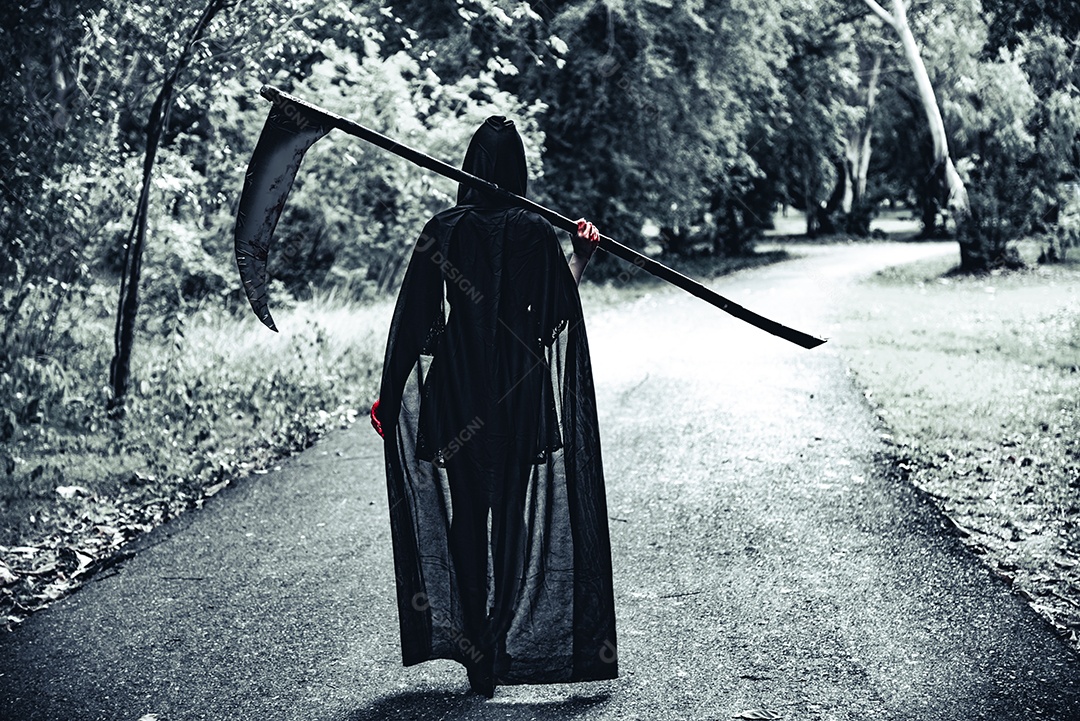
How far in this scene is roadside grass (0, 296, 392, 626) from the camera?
19.7ft

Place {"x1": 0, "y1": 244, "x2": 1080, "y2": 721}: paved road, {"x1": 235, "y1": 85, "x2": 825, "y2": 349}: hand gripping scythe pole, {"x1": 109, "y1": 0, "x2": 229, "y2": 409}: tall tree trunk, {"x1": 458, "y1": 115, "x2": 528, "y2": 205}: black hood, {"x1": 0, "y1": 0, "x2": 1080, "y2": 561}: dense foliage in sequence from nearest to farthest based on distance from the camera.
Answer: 1. {"x1": 235, "y1": 85, "x2": 825, "y2": 349}: hand gripping scythe pole
2. {"x1": 458, "y1": 115, "x2": 528, "y2": 205}: black hood
3. {"x1": 0, "y1": 244, "x2": 1080, "y2": 721}: paved road
4. {"x1": 109, "y1": 0, "x2": 229, "y2": 409}: tall tree trunk
5. {"x1": 0, "y1": 0, "x2": 1080, "y2": 561}: dense foliage

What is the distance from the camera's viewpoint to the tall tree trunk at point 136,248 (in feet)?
27.6

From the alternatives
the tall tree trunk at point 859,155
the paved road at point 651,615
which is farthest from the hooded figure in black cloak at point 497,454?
the tall tree trunk at point 859,155

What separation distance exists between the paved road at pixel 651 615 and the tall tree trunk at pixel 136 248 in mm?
1965

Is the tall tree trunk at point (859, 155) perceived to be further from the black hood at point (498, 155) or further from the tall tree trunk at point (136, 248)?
the black hood at point (498, 155)

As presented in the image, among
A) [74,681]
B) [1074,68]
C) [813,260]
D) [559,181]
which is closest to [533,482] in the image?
[74,681]

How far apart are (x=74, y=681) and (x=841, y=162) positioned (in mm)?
43053

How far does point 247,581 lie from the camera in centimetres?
530

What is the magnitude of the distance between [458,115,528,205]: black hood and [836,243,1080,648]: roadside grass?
3.14 metres

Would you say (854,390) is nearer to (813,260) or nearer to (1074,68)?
(1074,68)

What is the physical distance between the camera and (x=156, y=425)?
8.42 m

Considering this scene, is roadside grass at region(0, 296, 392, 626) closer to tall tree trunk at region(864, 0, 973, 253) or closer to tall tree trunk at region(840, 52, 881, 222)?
tall tree trunk at region(864, 0, 973, 253)

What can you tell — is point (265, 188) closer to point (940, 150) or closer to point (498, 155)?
point (498, 155)

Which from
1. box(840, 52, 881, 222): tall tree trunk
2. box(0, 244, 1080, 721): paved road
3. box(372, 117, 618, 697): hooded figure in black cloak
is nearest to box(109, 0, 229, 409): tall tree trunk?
box(0, 244, 1080, 721): paved road
